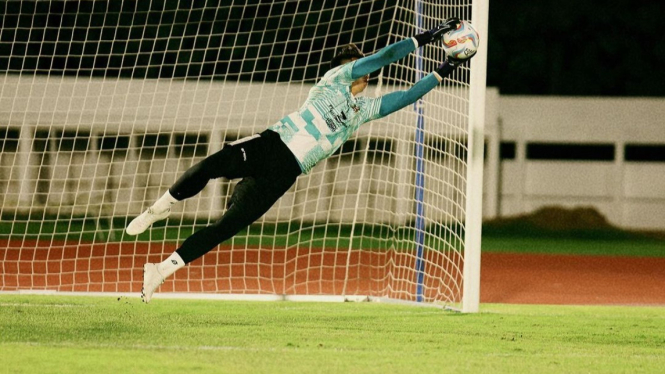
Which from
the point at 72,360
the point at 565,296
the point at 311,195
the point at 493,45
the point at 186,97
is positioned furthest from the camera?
the point at 493,45

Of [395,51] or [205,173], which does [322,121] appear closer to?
[395,51]

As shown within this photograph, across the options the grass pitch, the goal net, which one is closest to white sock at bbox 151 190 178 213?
the grass pitch

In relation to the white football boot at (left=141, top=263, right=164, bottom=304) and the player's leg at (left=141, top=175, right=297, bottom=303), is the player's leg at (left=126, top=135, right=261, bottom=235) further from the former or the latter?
the white football boot at (left=141, top=263, right=164, bottom=304)

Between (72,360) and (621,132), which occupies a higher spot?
(621,132)

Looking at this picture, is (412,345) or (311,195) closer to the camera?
(412,345)

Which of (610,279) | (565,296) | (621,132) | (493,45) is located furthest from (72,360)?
(493,45)

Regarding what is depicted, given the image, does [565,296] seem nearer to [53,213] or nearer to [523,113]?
[53,213]

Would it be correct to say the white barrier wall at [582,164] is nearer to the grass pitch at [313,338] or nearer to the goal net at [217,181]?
the goal net at [217,181]

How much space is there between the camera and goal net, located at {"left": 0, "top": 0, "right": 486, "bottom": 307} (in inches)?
407

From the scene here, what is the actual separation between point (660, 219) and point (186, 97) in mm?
12932

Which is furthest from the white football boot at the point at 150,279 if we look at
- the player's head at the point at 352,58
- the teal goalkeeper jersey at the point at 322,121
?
the player's head at the point at 352,58

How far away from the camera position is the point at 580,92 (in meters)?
33.6

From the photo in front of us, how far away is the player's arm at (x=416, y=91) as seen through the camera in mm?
7793

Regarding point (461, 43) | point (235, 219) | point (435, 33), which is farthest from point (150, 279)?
point (461, 43)
